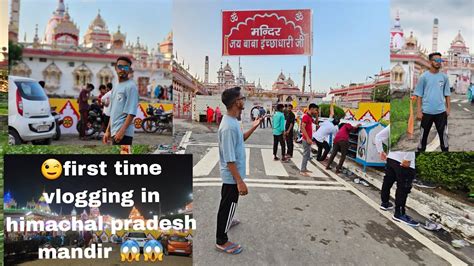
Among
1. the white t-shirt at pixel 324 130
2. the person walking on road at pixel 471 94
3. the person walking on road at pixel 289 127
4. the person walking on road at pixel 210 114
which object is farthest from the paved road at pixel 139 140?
the person walking on road at pixel 471 94

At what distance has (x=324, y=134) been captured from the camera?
2.85 metres

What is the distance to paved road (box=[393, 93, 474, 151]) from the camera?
254 centimetres

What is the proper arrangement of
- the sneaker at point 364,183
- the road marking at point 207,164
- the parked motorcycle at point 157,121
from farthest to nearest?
1. the sneaker at point 364,183
2. the road marking at point 207,164
3. the parked motorcycle at point 157,121

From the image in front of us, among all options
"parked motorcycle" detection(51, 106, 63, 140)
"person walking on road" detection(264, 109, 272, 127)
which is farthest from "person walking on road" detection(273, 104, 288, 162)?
"parked motorcycle" detection(51, 106, 63, 140)

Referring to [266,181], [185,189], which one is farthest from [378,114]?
[185,189]

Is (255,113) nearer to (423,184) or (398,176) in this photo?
(398,176)

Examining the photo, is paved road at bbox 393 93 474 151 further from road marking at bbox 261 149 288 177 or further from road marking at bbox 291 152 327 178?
road marking at bbox 261 149 288 177

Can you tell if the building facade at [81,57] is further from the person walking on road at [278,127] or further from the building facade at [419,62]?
the building facade at [419,62]

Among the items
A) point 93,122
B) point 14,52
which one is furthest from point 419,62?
point 14,52

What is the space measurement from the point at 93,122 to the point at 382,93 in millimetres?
2016

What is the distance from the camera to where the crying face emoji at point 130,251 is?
8.52 feet

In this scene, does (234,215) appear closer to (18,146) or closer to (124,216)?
(124,216)

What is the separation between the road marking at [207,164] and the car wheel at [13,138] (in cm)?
120

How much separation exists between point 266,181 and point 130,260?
1.15 meters
